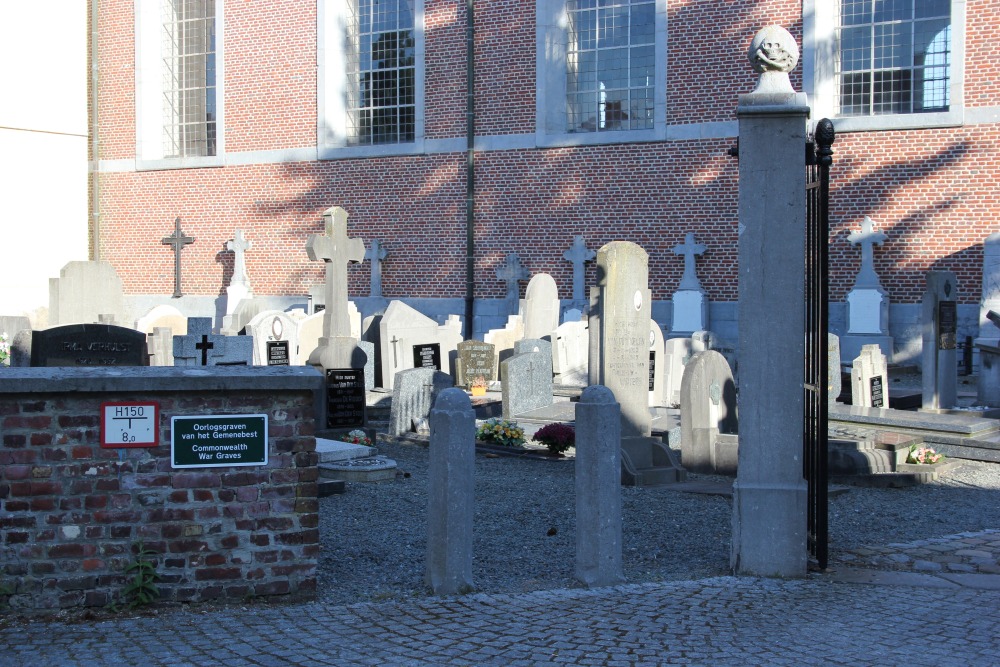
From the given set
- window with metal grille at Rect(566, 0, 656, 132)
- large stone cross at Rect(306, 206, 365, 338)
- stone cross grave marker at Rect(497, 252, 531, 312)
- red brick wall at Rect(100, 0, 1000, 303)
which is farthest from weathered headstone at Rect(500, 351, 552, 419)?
window with metal grille at Rect(566, 0, 656, 132)

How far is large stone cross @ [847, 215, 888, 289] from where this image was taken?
18000 millimetres

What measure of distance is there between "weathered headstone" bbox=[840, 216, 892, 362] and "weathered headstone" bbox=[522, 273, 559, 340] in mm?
4700

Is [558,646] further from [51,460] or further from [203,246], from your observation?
[203,246]

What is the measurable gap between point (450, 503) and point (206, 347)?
22.6 feet

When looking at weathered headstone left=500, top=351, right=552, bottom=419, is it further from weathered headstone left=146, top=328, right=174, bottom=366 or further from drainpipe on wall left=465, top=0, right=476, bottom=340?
drainpipe on wall left=465, top=0, right=476, bottom=340

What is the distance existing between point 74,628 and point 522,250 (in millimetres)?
16723

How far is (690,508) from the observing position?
7.75m

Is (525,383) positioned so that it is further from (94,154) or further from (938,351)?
(94,154)

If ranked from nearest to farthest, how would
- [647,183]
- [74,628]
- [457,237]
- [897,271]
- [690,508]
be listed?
[74,628]
[690,508]
[897,271]
[647,183]
[457,237]

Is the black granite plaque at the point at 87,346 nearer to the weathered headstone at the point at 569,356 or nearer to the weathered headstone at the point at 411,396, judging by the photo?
the weathered headstone at the point at 411,396

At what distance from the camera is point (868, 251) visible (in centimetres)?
1809

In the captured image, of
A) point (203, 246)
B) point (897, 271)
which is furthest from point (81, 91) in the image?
point (897, 271)

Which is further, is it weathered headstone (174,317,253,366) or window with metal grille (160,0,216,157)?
window with metal grille (160,0,216,157)

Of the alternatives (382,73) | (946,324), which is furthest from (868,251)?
(382,73)
